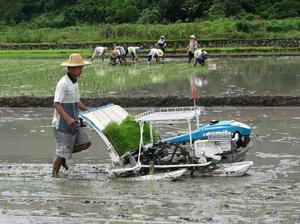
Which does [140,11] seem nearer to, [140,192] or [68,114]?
[68,114]

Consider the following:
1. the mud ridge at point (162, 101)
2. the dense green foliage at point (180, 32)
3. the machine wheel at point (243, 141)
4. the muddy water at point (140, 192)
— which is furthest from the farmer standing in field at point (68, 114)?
the dense green foliage at point (180, 32)

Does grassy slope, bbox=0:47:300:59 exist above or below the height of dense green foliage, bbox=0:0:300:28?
below

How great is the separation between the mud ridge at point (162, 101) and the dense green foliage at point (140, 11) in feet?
109

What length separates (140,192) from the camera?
7242 millimetres

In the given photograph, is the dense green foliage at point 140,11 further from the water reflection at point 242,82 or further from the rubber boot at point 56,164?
the rubber boot at point 56,164

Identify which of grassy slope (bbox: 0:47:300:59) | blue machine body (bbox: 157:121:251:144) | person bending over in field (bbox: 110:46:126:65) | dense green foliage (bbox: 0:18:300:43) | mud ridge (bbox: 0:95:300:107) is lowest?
grassy slope (bbox: 0:47:300:59)

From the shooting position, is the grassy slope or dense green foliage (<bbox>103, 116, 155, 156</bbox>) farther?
the grassy slope

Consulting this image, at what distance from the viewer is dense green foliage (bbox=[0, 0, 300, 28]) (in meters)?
49.7

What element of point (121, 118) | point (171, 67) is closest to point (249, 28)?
point (171, 67)

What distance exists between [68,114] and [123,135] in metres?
0.72

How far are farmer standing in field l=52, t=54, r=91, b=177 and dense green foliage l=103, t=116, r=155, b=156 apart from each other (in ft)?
1.21

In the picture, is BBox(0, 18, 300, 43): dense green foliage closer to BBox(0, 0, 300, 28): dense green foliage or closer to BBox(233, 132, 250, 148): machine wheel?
BBox(0, 0, 300, 28): dense green foliage

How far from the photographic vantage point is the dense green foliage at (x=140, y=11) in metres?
49.7

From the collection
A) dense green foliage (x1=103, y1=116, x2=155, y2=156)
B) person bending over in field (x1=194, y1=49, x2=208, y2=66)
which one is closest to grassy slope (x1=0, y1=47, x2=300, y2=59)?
person bending over in field (x1=194, y1=49, x2=208, y2=66)
